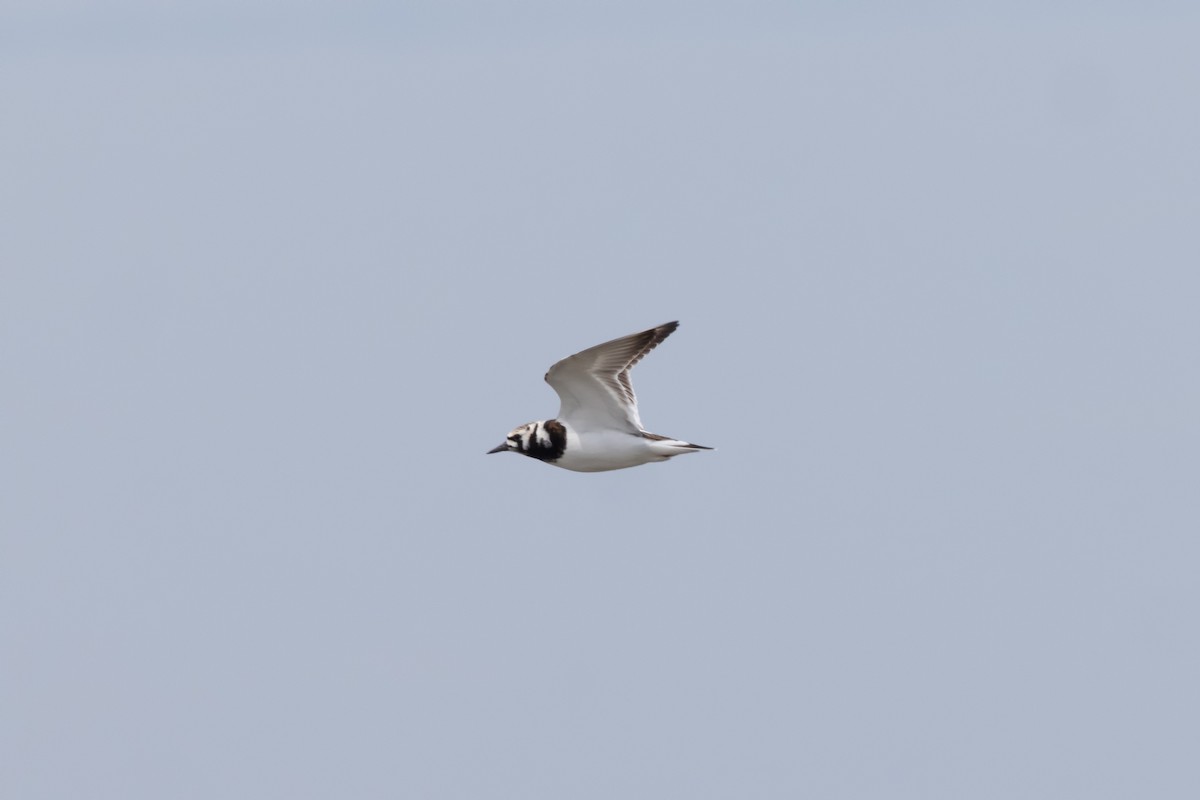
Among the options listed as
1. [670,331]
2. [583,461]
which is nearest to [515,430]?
[583,461]

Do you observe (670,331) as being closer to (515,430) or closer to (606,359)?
(606,359)

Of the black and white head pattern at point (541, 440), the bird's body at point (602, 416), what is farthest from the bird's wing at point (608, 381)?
the black and white head pattern at point (541, 440)

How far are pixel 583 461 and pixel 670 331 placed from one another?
2338 millimetres

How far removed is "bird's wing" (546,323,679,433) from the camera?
26766mm

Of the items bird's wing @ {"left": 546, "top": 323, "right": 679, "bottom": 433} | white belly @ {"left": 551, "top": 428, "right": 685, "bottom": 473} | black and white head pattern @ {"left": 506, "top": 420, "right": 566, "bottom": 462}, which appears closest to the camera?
bird's wing @ {"left": 546, "top": 323, "right": 679, "bottom": 433}

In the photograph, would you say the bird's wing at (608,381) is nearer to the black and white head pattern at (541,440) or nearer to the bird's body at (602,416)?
the bird's body at (602,416)

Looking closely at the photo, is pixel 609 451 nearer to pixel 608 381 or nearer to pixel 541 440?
pixel 608 381

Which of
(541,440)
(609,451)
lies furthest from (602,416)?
(541,440)

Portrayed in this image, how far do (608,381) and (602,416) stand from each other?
58cm

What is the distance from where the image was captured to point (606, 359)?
26.9 metres

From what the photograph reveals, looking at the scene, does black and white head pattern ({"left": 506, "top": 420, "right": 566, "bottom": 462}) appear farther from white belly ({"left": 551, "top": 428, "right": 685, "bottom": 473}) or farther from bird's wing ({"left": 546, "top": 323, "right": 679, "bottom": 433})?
bird's wing ({"left": 546, "top": 323, "right": 679, "bottom": 433})

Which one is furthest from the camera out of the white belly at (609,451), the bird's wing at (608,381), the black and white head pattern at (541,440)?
the black and white head pattern at (541,440)

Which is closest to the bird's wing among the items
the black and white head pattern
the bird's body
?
the bird's body

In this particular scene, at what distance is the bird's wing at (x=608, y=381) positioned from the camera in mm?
26766
